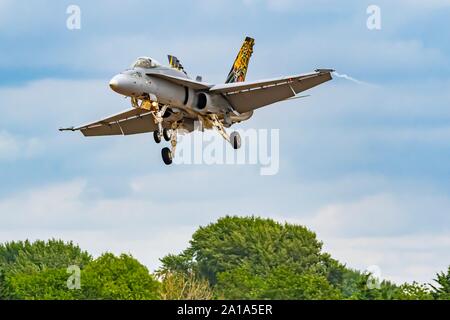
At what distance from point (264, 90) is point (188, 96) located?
11.9ft

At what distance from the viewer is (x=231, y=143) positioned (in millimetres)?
→ 64875

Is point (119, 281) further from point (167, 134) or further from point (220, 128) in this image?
point (167, 134)

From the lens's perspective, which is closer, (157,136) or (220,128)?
(157,136)

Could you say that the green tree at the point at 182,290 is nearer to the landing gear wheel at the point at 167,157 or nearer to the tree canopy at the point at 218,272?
the tree canopy at the point at 218,272

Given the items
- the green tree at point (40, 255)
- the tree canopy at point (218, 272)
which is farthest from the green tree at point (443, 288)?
the green tree at point (40, 255)

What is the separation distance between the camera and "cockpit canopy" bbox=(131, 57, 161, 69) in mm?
62091

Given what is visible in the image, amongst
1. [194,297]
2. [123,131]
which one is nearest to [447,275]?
[194,297]

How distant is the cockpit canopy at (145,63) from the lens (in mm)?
62091

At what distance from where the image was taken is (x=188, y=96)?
211 ft

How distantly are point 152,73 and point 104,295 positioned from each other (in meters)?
23.0

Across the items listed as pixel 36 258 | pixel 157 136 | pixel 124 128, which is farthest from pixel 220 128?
pixel 36 258

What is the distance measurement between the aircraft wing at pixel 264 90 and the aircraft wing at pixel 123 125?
4.92 meters

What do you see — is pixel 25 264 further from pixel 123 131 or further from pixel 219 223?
Answer: pixel 123 131

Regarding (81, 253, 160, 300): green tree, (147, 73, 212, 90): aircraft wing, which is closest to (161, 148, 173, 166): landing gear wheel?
(147, 73, 212, 90): aircraft wing
